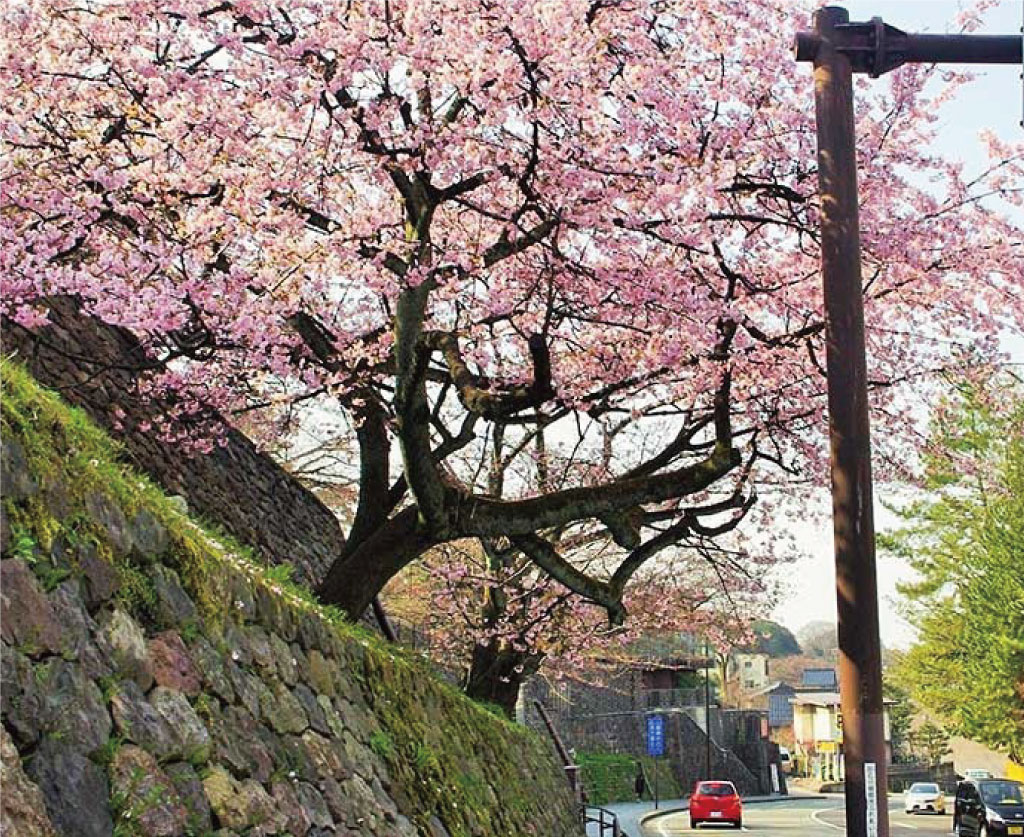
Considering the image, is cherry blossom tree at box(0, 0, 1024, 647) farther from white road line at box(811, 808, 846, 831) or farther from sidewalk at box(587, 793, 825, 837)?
white road line at box(811, 808, 846, 831)

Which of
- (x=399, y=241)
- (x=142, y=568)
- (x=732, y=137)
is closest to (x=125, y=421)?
(x=399, y=241)

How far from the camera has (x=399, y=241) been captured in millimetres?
10500

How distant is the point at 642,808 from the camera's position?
51188 mm

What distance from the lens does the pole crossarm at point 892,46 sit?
251 inches

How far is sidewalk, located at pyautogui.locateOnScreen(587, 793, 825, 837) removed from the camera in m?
35.6

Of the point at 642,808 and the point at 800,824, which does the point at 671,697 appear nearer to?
the point at 642,808

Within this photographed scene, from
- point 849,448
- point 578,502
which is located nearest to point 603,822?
point 578,502

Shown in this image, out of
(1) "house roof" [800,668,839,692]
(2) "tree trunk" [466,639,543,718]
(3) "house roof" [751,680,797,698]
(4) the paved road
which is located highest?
(1) "house roof" [800,668,839,692]

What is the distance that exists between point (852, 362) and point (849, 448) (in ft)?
1.31

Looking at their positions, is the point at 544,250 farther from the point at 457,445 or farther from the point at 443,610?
the point at 443,610

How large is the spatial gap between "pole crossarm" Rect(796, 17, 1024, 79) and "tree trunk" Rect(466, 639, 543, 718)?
49.9ft

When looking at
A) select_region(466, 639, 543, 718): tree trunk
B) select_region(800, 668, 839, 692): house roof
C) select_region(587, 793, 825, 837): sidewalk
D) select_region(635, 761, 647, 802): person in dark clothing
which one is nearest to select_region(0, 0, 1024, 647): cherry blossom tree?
select_region(466, 639, 543, 718): tree trunk

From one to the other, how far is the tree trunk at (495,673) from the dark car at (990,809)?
9420 mm

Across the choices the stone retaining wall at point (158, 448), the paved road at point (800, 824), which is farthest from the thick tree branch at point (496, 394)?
the paved road at point (800, 824)
